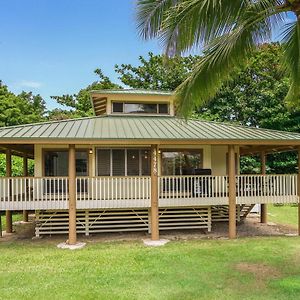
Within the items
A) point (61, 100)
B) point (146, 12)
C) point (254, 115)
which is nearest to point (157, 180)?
point (146, 12)

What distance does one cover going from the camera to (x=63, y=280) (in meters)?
8.88

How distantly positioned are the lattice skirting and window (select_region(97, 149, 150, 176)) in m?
1.62

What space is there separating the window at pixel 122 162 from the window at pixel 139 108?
10.3 feet

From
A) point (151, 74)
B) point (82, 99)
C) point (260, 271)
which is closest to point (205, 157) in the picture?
point (260, 271)

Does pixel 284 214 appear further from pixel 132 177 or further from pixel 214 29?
pixel 214 29

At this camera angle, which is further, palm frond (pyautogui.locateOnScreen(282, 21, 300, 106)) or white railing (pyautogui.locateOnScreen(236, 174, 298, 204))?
white railing (pyautogui.locateOnScreen(236, 174, 298, 204))

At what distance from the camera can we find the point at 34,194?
13.7 metres

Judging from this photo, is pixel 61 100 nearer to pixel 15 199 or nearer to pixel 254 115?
pixel 254 115

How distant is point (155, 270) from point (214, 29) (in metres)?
6.14

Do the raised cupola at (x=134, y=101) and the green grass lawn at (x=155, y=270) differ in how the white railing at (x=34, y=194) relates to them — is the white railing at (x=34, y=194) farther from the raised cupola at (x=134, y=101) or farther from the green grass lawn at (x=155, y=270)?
the raised cupola at (x=134, y=101)

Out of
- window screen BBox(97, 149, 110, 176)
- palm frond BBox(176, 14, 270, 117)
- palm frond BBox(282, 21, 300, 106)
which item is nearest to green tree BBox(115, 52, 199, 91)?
window screen BBox(97, 149, 110, 176)

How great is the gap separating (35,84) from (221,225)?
3892cm

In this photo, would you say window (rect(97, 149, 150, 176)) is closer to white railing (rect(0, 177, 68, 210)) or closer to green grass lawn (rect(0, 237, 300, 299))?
white railing (rect(0, 177, 68, 210))

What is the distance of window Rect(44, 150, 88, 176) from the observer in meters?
15.2
